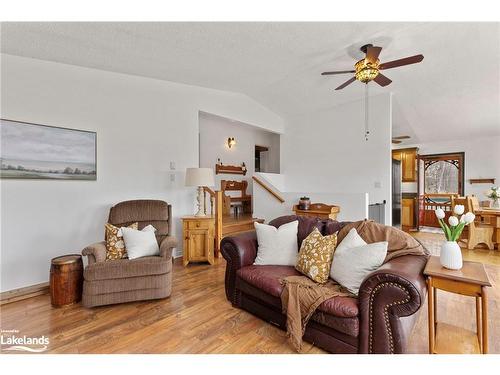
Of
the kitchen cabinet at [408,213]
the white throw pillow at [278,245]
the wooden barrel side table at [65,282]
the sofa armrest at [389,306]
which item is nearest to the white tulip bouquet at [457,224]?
the sofa armrest at [389,306]

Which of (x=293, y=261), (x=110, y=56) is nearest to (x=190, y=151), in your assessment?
(x=110, y=56)

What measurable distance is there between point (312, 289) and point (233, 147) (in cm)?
536

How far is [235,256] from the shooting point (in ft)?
8.05

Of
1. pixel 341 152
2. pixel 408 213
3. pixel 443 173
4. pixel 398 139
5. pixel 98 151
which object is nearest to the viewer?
pixel 98 151

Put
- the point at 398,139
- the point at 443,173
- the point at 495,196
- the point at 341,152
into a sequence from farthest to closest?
the point at 443,173 < the point at 398,139 < the point at 341,152 < the point at 495,196

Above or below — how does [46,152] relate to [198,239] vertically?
above

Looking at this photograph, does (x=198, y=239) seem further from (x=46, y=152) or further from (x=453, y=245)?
(x=453, y=245)

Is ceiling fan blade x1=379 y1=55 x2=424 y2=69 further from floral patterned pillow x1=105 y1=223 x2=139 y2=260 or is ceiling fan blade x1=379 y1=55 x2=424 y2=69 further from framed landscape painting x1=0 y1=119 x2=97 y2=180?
framed landscape painting x1=0 y1=119 x2=97 y2=180

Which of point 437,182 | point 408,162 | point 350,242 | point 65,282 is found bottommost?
point 65,282

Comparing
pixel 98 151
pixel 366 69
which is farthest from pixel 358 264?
pixel 98 151

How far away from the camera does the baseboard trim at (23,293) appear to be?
2.60 m

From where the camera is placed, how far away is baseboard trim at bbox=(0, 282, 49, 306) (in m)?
2.60

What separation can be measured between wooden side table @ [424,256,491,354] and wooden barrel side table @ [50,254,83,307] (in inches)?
121

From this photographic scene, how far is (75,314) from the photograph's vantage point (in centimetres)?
231
